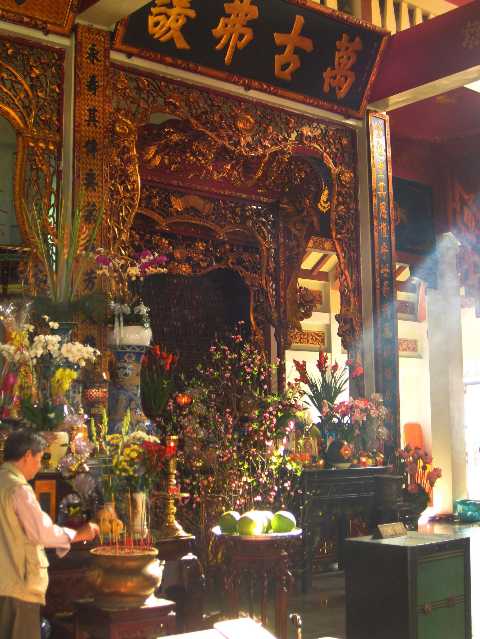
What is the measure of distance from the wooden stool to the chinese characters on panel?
3.47 meters

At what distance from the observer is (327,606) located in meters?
5.48

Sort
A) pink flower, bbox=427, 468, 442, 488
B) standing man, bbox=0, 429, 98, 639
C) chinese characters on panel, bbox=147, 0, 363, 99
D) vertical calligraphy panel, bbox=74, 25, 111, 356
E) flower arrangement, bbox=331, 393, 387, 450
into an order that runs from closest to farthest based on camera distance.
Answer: standing man, bbox=0, 429, 98, 639 < vertical calligraphy panel, bbox=74, 25, 111, 356 < chinese characters on panel, bbox=147, 0, 363, 99 < flower arrangement, bbox=331, 393, 387, 450 < pink flower, bbox=427, 468, 442, 488

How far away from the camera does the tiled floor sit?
478 centimetres

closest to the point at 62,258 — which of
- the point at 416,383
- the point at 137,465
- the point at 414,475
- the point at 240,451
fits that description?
the point at 137,465

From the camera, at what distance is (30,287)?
491 centimetres

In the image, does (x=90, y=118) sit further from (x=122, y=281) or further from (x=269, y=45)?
(x=269, y=45)

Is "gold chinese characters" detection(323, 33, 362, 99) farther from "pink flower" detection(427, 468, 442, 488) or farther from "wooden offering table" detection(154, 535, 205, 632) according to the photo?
"wooden offering table" detection(154, 535, 205, 632)

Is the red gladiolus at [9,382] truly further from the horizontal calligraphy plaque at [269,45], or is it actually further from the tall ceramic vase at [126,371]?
the horizontal calligraphy plaque at [269,45]

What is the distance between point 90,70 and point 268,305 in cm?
291

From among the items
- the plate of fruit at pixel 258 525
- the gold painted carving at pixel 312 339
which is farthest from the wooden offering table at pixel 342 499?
the gold painted carving at pixel 312 339

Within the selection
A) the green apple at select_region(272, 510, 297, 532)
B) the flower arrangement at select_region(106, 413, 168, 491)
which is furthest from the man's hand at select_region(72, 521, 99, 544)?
the green apple at select_region(272, 510, 297, 532)

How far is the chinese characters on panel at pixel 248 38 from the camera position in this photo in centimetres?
550

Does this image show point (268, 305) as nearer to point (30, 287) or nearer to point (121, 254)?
point (121, 254)

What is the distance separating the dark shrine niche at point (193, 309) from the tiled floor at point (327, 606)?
2.03 metres
